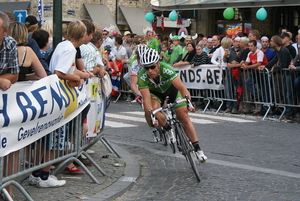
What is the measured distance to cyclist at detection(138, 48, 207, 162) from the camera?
746 cm

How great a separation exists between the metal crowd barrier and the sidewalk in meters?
6.11

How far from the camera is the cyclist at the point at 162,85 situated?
24.5ft

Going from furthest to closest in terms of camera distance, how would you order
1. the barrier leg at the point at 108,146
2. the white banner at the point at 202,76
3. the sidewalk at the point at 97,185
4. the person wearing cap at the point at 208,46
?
1. the person wearing cap at the point at 208,46
2. the white banner at the point at 202,76
3. the barrier leg at the point at 108,146
4. the sidewalk at the point at 97,185

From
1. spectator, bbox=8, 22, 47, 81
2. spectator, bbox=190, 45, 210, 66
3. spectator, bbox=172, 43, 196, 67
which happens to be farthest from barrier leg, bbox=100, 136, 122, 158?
spectator, bbox=172, 43, 196, 67

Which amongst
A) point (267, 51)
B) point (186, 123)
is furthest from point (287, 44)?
point (186, 123)

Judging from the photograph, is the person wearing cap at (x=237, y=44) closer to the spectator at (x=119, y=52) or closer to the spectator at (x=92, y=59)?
the spectator at (x=119, y=52)

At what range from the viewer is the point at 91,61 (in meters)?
8.08

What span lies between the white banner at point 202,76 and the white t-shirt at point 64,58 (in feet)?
28.3

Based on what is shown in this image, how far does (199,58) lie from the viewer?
1547 centimetres

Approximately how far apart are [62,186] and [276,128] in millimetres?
6480

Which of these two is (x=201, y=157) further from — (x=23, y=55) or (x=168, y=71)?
(x=23, y=55)

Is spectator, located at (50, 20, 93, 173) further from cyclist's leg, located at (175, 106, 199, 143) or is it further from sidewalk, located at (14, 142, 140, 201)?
cyclist's leg, located at (175, 106, 199, 143)

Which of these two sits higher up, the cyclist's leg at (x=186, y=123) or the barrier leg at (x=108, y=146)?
the cyclist's leg at (x=186, y=123)

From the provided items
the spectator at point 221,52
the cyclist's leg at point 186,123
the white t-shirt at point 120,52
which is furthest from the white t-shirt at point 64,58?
the white t-shirt at point 120,52
